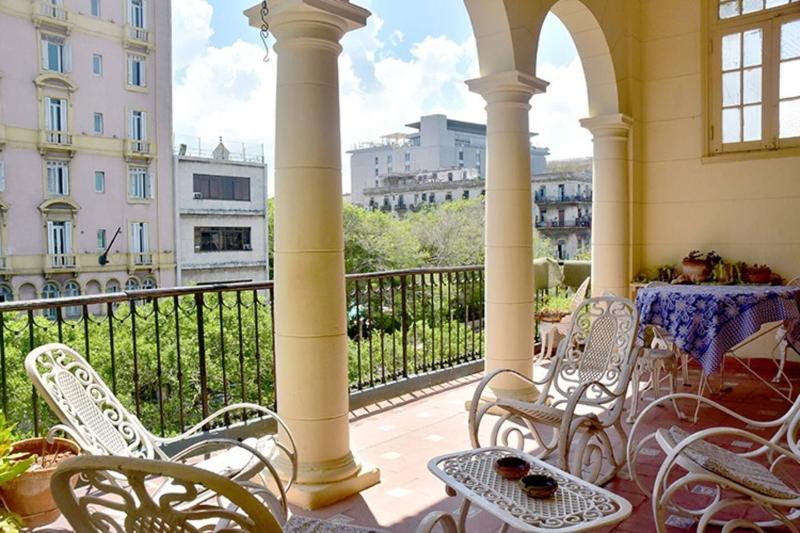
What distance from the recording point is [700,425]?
149 inches

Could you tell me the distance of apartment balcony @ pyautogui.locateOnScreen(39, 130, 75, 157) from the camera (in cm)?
2431

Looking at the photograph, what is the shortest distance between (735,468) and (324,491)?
1639 mm

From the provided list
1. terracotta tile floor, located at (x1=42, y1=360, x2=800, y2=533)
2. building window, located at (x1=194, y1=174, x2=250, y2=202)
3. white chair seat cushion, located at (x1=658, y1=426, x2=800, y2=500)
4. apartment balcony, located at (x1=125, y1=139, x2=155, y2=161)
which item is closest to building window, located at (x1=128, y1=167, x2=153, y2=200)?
apartment balcony, located at (x1=125, y1=139, x2=155, y2=161)

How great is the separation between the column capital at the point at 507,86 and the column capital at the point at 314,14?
148 cm

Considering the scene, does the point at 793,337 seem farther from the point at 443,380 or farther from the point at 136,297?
the point at 136,297

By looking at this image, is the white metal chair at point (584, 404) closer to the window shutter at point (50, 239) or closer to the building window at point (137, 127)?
the window shutter at point (50, 239)

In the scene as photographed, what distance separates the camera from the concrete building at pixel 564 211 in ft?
108

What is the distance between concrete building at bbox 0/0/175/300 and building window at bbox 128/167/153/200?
4cm

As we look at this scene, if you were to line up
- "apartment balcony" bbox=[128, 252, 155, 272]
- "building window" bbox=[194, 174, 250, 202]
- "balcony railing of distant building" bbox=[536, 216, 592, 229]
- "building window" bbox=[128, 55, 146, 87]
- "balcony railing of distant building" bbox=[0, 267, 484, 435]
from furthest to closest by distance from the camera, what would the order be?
"balcony railing of distant building" bbox=[536, 216, 592, 229] → "building window" bbox=[194, 174, 250, 202] → "building window" bbox=[128, 55, 146, 87] → "apartment balcony" bbox=[128, 252, 155, 272] → "balcony railing of distant building" bbox=[0, 267, 484, 435]

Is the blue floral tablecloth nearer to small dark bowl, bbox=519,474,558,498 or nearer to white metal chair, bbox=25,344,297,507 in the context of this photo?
small dark bowl, bbox=519,474,558,498

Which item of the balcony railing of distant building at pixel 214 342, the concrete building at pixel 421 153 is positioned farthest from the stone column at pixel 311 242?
the concrete building at pixel 421 153

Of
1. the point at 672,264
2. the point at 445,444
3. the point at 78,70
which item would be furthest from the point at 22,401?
the point at 78,70

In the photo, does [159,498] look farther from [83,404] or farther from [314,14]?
[314,14]

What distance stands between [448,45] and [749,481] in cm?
4913
